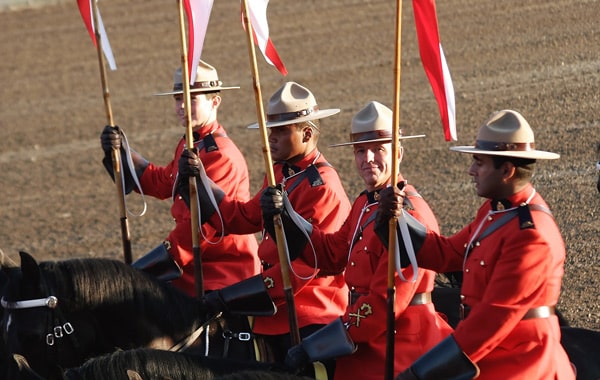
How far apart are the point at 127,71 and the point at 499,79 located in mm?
7303

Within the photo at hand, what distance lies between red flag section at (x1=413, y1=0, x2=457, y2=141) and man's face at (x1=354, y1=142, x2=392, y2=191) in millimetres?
364

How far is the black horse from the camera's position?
6488 millimetres

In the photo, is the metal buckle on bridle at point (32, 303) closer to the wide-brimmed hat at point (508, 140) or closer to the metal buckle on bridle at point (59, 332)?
the metal buckle on bridle at point (59, 332)

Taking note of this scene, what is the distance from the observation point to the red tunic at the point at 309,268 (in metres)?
7.14

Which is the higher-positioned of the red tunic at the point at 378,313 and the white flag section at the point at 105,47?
the white flag section at the point at 105,47

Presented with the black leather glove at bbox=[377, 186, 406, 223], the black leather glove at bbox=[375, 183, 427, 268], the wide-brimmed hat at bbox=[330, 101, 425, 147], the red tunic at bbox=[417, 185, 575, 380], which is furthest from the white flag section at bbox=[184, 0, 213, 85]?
the red tunic at bbox=[417, 185, 575, 380]

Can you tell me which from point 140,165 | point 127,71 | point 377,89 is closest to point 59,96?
point 127,71

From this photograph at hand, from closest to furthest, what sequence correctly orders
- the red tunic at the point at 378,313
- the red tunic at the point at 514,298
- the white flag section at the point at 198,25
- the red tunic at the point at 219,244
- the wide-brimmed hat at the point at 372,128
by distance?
the red tunic at the point at 514,298 → the red tunic at the point at 378,313 → the wide-brimmed hat at the point at 372,128 → the white flag section at the point at 198,25 → the red tunic at the point at 219,244

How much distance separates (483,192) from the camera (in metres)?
5.49

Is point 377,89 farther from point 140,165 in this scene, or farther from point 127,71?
point 140,165

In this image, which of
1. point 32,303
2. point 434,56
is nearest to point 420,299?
point 434,56

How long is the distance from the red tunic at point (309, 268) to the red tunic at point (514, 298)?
5.54ft

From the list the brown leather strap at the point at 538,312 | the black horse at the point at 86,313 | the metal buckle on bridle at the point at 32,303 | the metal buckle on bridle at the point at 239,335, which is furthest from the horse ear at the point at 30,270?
the brown leather strap at the point at 538,312

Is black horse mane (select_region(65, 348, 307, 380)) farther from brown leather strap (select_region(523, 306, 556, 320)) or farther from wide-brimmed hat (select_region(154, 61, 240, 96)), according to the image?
wide-brimmed hat (select_region(154, 61, 240, 96))
